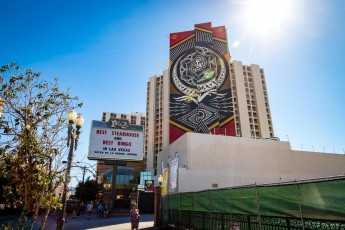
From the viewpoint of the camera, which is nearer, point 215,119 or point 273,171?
point 273,171

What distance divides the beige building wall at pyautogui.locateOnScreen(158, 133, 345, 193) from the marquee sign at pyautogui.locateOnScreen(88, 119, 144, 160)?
6.72 meters

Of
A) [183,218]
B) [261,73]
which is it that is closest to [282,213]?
[183,218]

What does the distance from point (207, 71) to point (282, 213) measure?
6326cm

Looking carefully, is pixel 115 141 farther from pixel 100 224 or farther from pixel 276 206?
pixel 276 206

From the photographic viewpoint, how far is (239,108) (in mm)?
85688

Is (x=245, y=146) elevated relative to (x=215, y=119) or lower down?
lower down

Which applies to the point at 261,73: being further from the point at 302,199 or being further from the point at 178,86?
the point at 302,199

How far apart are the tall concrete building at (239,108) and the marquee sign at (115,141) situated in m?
47.4

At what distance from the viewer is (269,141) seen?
38406mm

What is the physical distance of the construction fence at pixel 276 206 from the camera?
5.32 meters

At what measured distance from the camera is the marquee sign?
3178cm

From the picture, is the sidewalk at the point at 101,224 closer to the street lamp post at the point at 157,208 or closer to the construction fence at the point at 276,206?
the street lamp post at the point at 157,208

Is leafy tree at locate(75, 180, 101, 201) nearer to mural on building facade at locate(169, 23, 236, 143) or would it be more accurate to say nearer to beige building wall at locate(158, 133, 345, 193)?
mural on building facade at locate(169, 23, 236, 143)

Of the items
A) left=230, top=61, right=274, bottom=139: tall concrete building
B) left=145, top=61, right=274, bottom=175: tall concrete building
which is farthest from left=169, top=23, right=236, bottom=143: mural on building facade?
left=230, top=61, right=274, bottom=139: tall concrete building
